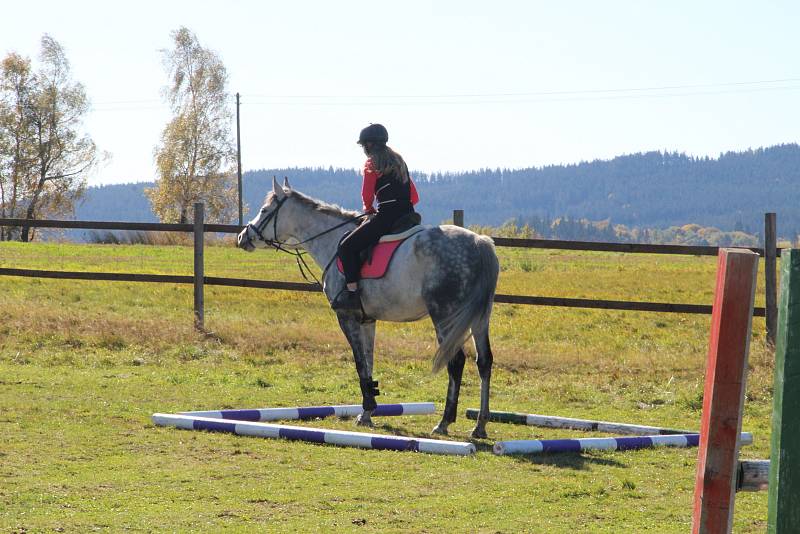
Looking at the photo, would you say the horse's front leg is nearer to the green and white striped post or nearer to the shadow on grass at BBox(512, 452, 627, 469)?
the shadow on grass at BBox(512, 452, 627, 469)

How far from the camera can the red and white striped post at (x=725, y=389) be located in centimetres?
279

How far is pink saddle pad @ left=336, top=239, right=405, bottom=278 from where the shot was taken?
9.85 metres

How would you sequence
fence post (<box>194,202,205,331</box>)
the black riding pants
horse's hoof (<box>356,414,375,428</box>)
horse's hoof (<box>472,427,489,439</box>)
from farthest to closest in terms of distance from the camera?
fence post (<box>194,202,205,331</box>) → horse's hoof (<box>356,414,375,428</box>) → the black riding pants → horse's hoof (<box>472,427,489,439</box>)

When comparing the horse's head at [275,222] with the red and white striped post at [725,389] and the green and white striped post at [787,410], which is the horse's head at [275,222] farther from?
the green and white striped post at [787,410]

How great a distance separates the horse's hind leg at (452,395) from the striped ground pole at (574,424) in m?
0.49

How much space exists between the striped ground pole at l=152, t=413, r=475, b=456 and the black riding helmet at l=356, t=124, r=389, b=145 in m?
2.71

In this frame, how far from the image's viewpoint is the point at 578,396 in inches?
481

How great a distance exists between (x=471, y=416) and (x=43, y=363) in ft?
20.7

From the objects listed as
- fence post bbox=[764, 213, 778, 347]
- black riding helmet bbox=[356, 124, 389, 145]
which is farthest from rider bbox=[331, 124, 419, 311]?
fence post bbox=[764, 213, 778, 347]

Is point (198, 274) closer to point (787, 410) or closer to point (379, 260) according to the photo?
point (379, 260)

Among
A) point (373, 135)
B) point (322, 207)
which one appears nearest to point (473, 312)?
point (373, 135)

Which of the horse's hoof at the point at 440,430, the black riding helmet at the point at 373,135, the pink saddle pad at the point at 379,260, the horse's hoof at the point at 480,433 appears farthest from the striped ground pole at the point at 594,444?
the black riding helmet at the point at 373,135

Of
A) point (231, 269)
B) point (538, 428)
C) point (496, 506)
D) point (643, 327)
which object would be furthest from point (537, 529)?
point (231, 269)

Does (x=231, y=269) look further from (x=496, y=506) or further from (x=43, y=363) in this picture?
(x=496, y=506)
